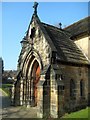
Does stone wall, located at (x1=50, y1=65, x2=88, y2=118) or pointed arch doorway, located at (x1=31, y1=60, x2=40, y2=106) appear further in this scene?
pointed arch doorway, located at (x1=31, y1=60, x2=40, y2=106)

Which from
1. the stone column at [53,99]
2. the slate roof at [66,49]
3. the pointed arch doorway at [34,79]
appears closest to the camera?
the stone column at [53,99]

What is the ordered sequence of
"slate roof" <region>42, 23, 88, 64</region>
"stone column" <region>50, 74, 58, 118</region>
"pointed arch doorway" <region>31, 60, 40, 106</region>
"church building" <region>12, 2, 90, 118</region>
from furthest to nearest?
"pointed arch doorway" <region>31, 60, 40, 106</region> < "slate roof" <region>42, 23, 88, 64</region> < "church building" <region>12, 2, 90, 118</region> < "stone column" <region>50, 74, 58, 118</region>

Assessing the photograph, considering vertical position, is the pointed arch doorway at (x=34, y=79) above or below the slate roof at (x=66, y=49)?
below

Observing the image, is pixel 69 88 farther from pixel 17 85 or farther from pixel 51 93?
pixel 17 85

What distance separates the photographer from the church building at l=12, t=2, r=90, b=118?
45.8ft

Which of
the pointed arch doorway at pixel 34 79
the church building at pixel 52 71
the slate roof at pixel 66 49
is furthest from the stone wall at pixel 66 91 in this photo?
the pointed arch doorway at pixel 34 79

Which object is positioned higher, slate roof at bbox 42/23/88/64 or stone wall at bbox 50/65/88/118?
slate roof at bbox 42/23/88/64

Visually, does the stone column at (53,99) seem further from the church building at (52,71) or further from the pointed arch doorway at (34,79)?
the pointed arch doorway at (34,79)

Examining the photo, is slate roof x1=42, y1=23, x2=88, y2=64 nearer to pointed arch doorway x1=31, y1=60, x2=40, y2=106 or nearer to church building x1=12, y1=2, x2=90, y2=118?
church building x1=12, y1=2, x2=90, y2=118

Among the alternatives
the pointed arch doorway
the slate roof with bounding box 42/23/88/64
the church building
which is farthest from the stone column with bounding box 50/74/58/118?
the pointed arch doorway

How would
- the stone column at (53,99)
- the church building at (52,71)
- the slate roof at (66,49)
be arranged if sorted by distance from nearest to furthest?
the stone column at (53,99) < the church building at (52,71) < the slate roof at (66,49)

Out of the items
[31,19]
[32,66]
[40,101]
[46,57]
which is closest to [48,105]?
[40,101]

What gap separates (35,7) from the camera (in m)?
18.3

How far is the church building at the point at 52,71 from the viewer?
45.8 ft
